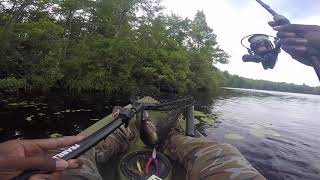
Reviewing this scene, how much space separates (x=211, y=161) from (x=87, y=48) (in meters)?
26.8

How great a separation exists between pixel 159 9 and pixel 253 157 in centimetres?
2707

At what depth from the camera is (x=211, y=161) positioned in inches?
132

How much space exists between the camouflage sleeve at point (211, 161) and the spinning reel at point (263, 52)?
110 cm

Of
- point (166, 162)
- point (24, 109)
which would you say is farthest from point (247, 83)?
point (166, 162)

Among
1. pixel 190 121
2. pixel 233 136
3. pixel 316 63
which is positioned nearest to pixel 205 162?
pixel 316 63

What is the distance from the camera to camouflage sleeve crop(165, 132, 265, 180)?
2945 mm

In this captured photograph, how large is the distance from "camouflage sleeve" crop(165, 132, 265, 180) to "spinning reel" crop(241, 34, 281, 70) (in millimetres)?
1103

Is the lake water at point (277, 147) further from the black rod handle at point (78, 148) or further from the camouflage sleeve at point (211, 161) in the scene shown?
the black rod handle at point (78, 148)

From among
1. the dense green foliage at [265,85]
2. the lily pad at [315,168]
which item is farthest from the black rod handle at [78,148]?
the dense green foliage at [265,85]

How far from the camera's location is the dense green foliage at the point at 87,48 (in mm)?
21000

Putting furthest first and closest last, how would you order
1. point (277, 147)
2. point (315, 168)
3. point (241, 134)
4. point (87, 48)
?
point (87, 48), point (241, 134), point (277, 147), point (315, 168)

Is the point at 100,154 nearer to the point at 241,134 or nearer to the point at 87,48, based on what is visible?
the point at 241,134

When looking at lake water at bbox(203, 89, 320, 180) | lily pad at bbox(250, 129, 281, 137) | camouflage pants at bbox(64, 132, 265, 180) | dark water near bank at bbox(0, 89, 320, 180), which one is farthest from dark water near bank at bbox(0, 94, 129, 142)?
lily pad at bbox(250, 129, 281, 137)

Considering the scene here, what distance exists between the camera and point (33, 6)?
23.8 metres
